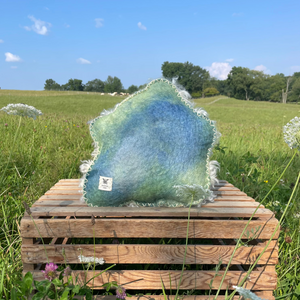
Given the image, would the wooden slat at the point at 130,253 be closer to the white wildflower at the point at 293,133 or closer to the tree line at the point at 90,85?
the white wildflower at the point at 293,133

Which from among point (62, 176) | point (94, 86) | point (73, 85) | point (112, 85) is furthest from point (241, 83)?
point (62, 176)

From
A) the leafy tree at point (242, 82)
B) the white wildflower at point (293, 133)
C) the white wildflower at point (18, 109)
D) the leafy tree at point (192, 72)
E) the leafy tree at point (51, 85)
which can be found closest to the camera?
the white wildflower at point (293, 133)

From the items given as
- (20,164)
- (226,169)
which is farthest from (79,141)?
(226,169)

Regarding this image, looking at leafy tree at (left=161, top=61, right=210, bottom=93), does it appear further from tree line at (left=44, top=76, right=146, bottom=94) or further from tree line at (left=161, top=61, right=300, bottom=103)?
tree line at (left=44, top=76, right=146, bottom=94)

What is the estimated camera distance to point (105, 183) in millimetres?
1550

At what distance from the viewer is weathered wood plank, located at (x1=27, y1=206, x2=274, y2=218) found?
4.79 feet

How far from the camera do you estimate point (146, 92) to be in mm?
1733

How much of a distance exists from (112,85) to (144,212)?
75.8 meters

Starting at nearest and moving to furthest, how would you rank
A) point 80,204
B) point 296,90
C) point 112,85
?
point 80,204, point 296,90, point 112,85

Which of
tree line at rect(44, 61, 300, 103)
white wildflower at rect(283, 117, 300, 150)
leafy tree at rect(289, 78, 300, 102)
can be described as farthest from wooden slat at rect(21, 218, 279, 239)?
tree line at rect(44, 61, 300, 103)

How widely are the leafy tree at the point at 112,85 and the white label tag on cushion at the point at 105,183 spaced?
71857mm

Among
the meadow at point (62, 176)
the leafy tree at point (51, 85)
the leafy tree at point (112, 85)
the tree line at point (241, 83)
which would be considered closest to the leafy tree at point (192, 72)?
the tree line at point (241, 83)

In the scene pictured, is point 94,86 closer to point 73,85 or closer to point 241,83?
point 73,85

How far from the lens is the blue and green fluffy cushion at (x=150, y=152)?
1548 mm
